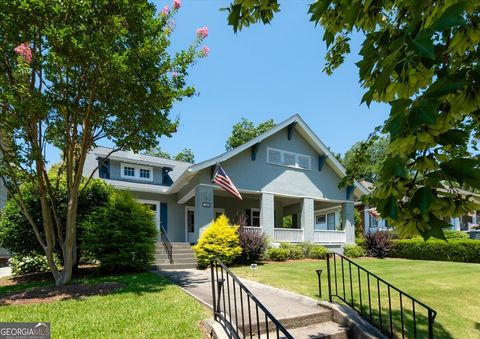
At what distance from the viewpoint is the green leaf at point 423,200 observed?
132 centimetres

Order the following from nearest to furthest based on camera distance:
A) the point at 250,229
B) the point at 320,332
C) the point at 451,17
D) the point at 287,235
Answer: the point at 451,17, the point at 320,332, the point at 250,229, the point at 287,235

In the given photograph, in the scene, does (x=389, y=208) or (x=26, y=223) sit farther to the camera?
(x=26, y=223)

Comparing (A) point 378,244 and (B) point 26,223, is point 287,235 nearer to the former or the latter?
(A) point 378,244

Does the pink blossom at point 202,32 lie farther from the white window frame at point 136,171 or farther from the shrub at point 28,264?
the white window frame at point 136,171

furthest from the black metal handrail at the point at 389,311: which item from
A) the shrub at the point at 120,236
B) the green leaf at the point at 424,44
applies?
the shrub at the point at 120,236

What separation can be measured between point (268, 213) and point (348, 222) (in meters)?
5.80

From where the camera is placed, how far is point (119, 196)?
12.6 metres

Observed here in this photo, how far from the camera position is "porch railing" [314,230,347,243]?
19.2 m

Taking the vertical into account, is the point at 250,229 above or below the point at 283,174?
below

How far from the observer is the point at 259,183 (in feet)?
57.6

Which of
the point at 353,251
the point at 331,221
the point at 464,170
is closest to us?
the point at 464,170

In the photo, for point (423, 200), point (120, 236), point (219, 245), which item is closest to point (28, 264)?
point (120, 236)

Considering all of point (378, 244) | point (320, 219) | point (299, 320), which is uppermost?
point (320, 219)

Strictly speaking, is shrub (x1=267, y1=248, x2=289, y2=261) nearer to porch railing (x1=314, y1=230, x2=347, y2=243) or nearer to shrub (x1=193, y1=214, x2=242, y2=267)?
shrub (x1=193, y1=214, x2=242, y2=267)
